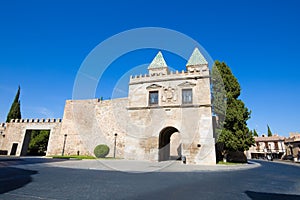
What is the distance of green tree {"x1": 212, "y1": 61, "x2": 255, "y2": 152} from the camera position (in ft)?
47.9

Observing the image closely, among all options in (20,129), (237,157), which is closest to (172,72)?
(237,157)

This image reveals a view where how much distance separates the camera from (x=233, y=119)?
597 inches

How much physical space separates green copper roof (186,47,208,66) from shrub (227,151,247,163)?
10.5m

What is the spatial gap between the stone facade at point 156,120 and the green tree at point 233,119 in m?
1.79

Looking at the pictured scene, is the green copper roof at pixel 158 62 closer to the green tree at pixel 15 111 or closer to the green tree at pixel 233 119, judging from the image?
the green tree at pixel 233 119

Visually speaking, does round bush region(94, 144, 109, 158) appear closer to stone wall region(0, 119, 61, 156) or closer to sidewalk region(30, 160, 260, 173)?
sidewalk region(30, 160, 260, 173)

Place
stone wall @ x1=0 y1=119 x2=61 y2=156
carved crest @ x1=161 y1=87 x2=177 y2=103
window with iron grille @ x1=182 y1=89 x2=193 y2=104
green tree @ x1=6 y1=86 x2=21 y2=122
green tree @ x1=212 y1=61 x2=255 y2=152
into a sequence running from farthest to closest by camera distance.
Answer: green tree @ x1=6 y1=86 x2=21 y2=122 → stone wall @ x1=0 y1=119 x2=61 y2=156 → carved crest @ x1=161 y1=87 x2=177 y2=103 → window with iron grille @ x1=182 y1=89 x2=193 y2=104 → green tree @ x1=212 y1=61 x2=255 y2=152

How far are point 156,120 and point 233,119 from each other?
679cm

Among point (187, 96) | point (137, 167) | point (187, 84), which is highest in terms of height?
point (187, 84)

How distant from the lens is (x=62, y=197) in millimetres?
3510

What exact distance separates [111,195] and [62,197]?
0.98 m

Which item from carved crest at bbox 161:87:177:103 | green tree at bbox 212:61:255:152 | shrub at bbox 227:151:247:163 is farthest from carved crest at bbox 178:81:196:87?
shrub at bbox 227:151:247:163

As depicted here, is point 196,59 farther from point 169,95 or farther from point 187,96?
point 169,95

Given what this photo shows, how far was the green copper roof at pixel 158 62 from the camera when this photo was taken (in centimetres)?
2390
